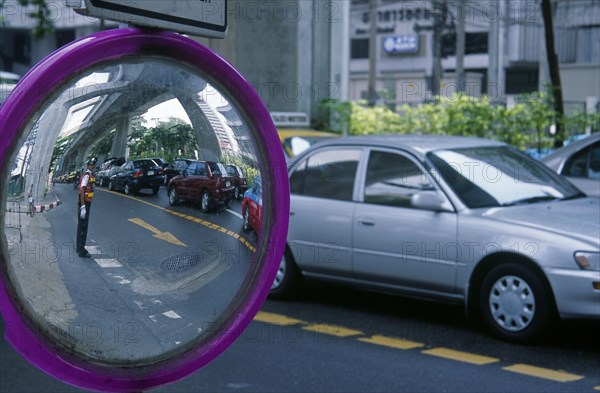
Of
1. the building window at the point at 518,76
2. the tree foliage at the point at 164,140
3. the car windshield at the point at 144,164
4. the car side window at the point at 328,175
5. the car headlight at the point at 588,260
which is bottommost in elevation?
the car headlight at the point at 588,260

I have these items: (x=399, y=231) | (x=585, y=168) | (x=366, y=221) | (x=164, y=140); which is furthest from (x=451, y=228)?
(x=164, y=140)

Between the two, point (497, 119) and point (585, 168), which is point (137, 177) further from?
point (497, 119)

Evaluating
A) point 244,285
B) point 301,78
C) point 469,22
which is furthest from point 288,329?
point 469,22

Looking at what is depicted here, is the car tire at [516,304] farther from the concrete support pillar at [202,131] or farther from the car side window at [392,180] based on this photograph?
the concrete support pillar at [202,131]

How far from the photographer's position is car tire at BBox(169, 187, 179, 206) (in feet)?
5.47

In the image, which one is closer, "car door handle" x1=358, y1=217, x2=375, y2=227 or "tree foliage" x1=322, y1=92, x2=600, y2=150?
"car door handle" x1=358, y1=217, x2=375, y2=227

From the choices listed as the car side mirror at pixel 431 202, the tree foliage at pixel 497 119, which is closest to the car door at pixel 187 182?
the car side mirror at pixel 431 202

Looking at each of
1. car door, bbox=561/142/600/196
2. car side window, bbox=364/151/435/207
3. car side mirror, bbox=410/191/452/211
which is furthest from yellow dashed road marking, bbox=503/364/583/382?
car door, bbox=561/142/600/196

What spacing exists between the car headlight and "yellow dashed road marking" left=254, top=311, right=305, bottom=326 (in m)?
2.32

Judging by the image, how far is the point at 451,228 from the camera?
7.26 m

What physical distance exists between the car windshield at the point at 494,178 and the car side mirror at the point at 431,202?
0.47ft

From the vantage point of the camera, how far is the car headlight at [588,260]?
6457 millimetres

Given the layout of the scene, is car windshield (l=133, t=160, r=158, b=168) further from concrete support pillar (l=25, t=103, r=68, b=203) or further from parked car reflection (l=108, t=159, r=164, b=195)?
concrete support pillar (l=25, t=103, r=68, b=203)

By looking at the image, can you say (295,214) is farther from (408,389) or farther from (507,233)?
(408,389)
